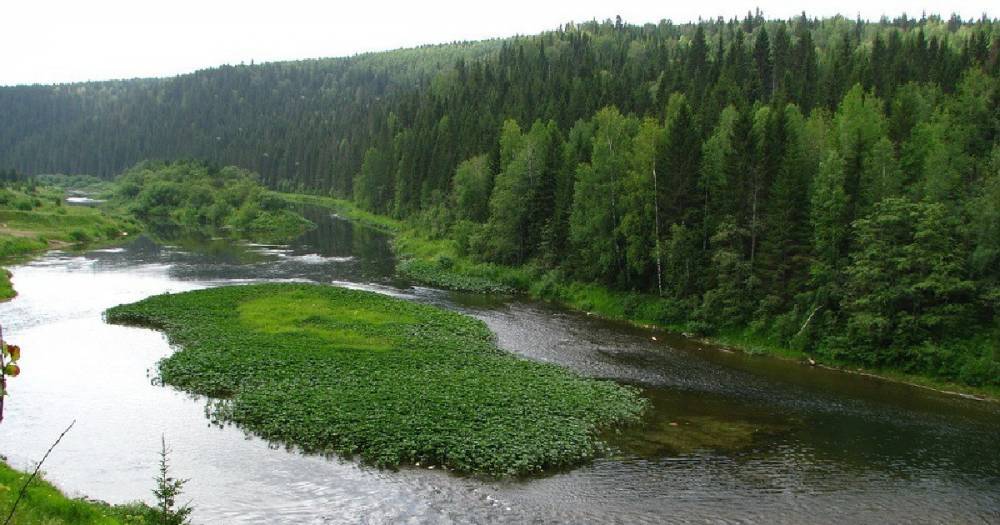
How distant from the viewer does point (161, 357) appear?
47906mm

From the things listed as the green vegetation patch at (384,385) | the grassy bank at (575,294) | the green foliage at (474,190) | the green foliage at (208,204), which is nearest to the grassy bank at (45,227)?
the green foliage at (208,204)

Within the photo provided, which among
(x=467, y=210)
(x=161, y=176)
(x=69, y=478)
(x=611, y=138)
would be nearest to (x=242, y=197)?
(x=161, y=176)

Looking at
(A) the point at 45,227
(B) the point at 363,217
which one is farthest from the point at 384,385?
(B) the point at 363,217

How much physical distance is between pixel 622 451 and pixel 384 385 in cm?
1386

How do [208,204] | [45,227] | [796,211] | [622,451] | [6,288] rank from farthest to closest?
[208,204], [45,227], [6,288], [796,211], [622,451]

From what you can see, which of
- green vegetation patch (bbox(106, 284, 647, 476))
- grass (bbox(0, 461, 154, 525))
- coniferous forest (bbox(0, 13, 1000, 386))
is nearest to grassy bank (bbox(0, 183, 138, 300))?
green vegetation patch (bbox(106, 284, 647, 476))

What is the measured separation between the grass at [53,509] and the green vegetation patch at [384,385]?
32.4ft

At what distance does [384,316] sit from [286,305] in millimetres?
8694

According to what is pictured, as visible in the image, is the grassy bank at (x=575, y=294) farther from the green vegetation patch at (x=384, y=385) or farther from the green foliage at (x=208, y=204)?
the green foliage at (x=208, y=204)

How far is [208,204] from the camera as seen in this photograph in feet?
519

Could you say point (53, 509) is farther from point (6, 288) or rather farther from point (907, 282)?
point (6, 288)

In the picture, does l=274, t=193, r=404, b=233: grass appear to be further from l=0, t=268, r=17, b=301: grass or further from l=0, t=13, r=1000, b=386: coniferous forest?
l=0, t=268, r=17, b=301: grass

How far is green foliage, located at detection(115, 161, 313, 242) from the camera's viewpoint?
5581 inches

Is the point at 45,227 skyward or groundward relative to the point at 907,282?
groundward
